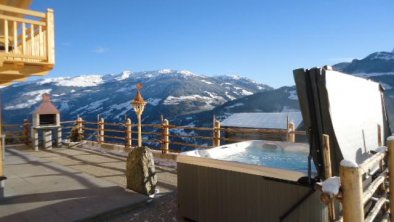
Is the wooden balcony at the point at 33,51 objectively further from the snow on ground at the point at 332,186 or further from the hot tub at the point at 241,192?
the snow on ground at the point at 332,186

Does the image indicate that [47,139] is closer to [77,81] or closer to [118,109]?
[118,109]

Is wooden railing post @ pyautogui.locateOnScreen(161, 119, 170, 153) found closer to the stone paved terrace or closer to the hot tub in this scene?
the stone paved terrace

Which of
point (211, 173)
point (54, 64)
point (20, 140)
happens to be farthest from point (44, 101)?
point (211, 173)

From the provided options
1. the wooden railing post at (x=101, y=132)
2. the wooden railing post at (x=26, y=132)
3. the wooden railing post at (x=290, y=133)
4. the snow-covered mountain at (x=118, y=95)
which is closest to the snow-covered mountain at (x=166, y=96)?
the snow-covered mountain at (x=118, y=95)

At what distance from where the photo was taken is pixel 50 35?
16.4 feet

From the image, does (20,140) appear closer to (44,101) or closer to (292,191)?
(44,101)

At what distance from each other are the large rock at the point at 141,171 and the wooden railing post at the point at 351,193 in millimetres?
3400

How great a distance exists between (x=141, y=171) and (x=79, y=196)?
105cm

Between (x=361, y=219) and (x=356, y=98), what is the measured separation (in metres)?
2.19

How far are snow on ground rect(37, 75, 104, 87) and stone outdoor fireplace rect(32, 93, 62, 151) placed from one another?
155019 millimetres

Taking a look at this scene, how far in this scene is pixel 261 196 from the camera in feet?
11.4

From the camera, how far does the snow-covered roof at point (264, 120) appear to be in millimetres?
13236

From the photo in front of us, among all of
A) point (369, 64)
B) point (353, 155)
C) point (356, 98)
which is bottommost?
point (353, 155)

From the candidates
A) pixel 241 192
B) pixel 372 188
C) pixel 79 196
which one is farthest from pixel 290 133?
pixel 79 196
